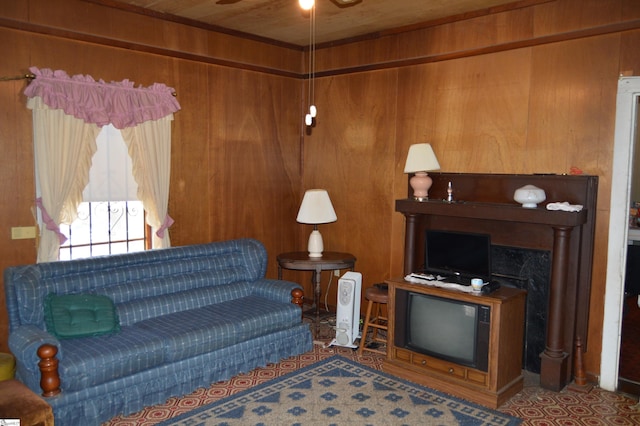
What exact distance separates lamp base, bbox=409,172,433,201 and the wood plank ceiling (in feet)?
4.64

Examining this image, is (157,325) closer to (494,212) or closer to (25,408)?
(25,408)

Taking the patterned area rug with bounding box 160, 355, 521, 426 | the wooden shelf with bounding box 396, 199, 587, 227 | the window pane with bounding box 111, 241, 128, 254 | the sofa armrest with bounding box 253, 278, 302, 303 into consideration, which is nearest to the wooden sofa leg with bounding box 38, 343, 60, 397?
the patterned area rug with bounding box 160, 355, 521, 426

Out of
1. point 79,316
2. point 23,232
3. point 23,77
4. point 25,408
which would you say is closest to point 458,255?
point 79,316

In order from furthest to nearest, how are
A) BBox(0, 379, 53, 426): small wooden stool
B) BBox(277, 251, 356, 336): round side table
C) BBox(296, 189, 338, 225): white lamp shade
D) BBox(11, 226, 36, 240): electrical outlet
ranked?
BBox(296, 189, 338, 225): white lamp shade, BBox(277, 251, 356, 336): round side table, BBox(11, 226, 36, 240): electrical outlet, BBox(0, 379, 53, 426): small wooden stool

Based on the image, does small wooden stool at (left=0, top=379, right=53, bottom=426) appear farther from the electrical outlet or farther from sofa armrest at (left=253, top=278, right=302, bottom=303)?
sofa armrest at (left=253, top=278, right=302, bottom=303)

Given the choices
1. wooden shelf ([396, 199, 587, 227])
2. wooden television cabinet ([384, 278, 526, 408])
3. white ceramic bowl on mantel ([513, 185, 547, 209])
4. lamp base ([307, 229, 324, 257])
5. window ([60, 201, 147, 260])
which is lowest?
wooden television cabinet ([384, 278, 526, 408])

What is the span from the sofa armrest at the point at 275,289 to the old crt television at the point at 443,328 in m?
1.00

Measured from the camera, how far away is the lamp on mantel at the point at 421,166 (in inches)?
183

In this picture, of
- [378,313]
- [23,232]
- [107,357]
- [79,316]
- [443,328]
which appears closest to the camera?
[107,357]

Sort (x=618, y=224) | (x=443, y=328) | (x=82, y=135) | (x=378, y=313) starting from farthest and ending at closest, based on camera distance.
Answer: (x=378, y=313) < (x=82, y=135) < (x=443, y=328) < (x=618, y=224)

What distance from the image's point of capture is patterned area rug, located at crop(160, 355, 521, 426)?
11.5 feet

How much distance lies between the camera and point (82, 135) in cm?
437

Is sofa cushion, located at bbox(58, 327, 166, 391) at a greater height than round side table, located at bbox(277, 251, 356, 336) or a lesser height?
lesser

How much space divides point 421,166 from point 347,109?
1.37 m
